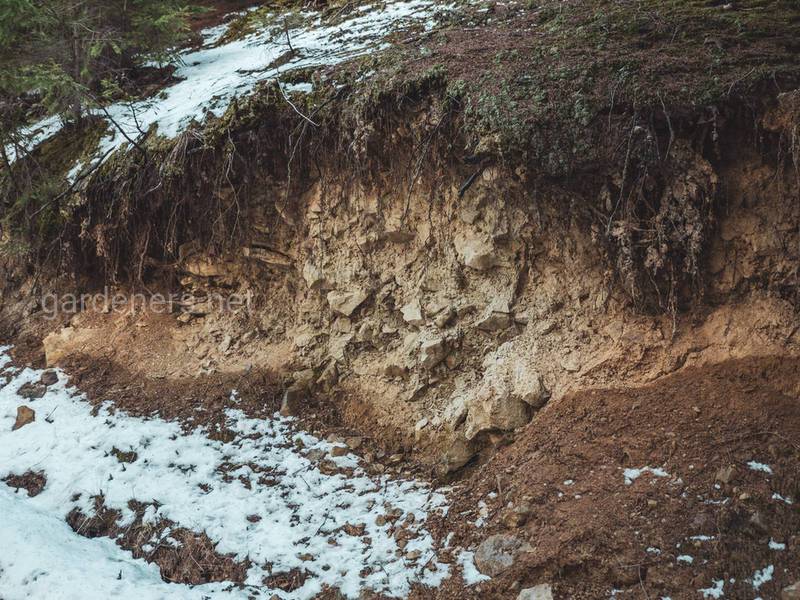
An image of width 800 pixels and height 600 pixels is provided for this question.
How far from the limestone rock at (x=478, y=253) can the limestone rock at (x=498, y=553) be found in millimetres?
2514

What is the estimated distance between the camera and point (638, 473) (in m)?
4.02

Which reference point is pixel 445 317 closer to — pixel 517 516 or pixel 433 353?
pixel 433 353

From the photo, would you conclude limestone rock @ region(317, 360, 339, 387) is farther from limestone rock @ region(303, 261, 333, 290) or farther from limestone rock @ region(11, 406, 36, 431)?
limestone rock @ region(11, 406, 36, 431)

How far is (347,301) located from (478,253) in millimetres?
1674

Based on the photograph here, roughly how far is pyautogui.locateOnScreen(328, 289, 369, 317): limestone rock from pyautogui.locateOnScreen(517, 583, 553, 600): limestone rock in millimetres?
3420

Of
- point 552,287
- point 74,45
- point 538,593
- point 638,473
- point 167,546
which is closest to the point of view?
point 538,593

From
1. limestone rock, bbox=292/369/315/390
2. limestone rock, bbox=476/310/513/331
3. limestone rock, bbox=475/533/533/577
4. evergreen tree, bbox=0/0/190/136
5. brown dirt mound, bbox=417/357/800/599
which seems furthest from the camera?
evergreen tree, bbox=0/0/190/136

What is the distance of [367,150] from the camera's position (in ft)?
19.0

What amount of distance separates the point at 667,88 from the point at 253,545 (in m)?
5.23

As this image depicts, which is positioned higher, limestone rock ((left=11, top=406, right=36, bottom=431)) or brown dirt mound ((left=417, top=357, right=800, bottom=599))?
limestone rock ((left=11, top=406, right=36, bottom=431))

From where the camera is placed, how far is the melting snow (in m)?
3.94

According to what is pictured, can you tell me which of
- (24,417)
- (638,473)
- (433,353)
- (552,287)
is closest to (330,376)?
(433,353)

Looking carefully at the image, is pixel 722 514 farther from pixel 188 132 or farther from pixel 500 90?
pixel 188 132

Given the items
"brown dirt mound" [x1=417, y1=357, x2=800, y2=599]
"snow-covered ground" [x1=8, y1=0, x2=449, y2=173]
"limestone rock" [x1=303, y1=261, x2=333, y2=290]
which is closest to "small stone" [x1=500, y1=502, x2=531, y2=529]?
"brown dirt mound" [x1=417, y1=357, x2=800, y2=599]
